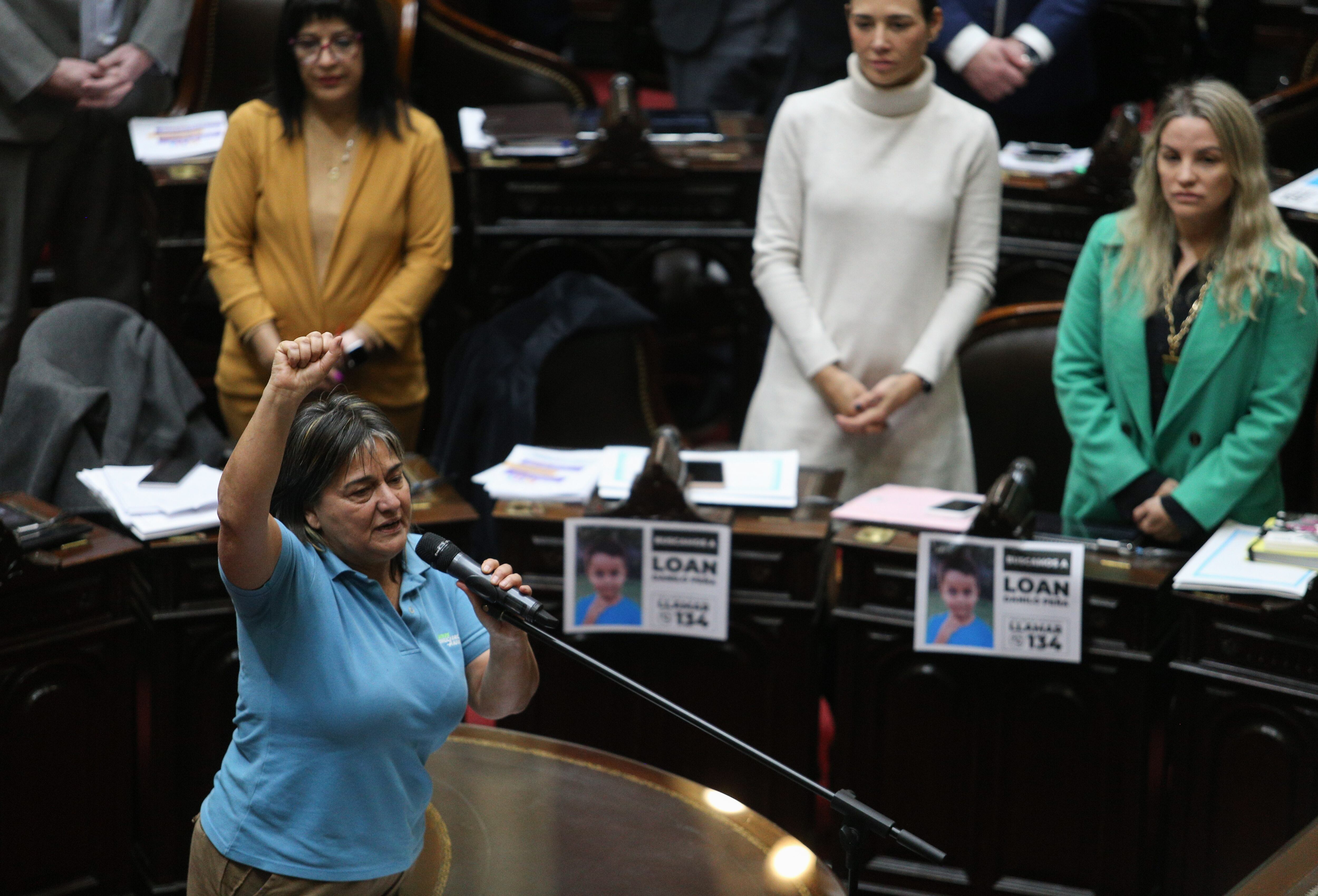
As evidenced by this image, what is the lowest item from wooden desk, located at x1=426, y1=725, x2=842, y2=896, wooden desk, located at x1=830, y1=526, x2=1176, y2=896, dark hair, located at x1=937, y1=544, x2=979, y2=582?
wooden desk, located at x1=830, y1=526, x2=1176, y2=896

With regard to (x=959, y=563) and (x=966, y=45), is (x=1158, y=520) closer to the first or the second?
(x=959, y=563)

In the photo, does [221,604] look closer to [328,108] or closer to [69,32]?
[328,108]

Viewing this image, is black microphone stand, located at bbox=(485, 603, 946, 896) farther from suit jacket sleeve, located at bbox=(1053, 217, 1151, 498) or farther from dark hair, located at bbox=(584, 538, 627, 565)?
suit jacket sleeve, located at bbox=(1053, 217, 1151, 498)

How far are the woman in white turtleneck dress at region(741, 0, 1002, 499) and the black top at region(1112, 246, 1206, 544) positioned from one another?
1.31 feet

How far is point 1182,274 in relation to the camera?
118 inches

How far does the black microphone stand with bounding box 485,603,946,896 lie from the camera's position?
1.75m

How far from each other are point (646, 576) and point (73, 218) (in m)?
2.03

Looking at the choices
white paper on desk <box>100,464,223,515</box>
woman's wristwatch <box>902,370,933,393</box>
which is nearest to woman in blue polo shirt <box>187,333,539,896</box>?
white paper on desk <box>100,464,223,515</box>

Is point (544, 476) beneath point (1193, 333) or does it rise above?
beneath

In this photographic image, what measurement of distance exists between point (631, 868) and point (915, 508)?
1.18 meters

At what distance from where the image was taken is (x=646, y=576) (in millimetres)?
2998

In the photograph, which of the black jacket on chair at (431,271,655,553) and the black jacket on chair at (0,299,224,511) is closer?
the black jacket on chair at (0,299,224,511)

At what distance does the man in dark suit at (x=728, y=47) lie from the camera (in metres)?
5.10

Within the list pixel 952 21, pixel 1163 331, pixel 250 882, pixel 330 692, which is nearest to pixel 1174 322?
pixel 1163 331
